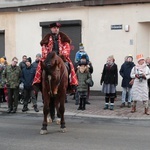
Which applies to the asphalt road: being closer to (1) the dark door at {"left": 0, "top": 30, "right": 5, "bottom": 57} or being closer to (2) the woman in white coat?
(2) the woman in white coat

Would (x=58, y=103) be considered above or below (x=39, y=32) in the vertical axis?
below

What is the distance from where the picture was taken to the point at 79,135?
905 centimetres

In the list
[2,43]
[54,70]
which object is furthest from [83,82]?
[2,43]

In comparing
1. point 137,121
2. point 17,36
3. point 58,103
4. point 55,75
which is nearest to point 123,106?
point 137,121

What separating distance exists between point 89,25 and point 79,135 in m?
9.08

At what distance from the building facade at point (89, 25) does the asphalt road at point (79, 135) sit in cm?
557

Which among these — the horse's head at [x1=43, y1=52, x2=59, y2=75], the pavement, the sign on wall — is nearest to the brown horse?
the horse's head at [x1=43, y1=52, x2=59, y2=75]

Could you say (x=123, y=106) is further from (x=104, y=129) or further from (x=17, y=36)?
(x=17, y=36)

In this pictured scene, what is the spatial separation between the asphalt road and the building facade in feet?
18.3

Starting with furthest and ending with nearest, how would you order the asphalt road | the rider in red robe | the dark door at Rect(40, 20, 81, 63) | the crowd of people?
1. the dark door at Rect(40, 20, 81, 63)
2. the crowd of people
3. the rider in red robe
4. the asphalt road

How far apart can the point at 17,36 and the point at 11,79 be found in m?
6.63

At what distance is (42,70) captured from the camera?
30.1 ft

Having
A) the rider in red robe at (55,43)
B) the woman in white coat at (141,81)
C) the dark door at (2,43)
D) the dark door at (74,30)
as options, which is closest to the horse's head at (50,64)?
the rider in red robe at (55,43)

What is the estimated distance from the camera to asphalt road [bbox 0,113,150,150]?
7914 millimetres
